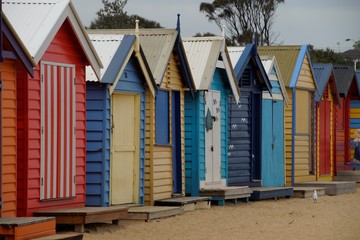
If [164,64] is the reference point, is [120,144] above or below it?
below

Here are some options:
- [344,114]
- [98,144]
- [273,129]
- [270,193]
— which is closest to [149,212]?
[98,144]

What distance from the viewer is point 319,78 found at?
3359 cm

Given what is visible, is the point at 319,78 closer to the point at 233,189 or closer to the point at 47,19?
the point at 233,189

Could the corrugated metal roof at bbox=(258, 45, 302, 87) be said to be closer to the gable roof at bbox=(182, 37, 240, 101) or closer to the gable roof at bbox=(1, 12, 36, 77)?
the gable roof at bbox=(182, 37, 240, 101)

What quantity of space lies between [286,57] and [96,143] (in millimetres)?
11889

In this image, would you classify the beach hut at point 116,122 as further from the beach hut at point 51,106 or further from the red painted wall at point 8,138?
the red painted wall at point 8,138

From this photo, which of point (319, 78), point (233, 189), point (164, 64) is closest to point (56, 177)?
point (164, 64)

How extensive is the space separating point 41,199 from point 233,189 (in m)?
8.00

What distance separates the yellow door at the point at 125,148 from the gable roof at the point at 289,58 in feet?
31.2

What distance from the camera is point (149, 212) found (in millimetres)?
19969

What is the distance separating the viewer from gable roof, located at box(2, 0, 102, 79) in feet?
56.7

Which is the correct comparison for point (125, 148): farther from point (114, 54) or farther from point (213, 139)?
point (213, 139)

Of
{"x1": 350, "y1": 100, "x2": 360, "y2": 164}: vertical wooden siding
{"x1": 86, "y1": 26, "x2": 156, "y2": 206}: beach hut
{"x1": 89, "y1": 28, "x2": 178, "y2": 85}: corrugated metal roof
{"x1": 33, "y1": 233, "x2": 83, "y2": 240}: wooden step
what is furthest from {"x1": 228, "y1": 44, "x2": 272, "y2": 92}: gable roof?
{"x1": 350, "y1": 100, "x2": 360, "y2": 164}: vertical wooden siding

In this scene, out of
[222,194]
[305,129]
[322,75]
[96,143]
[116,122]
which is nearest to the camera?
[96,143]
